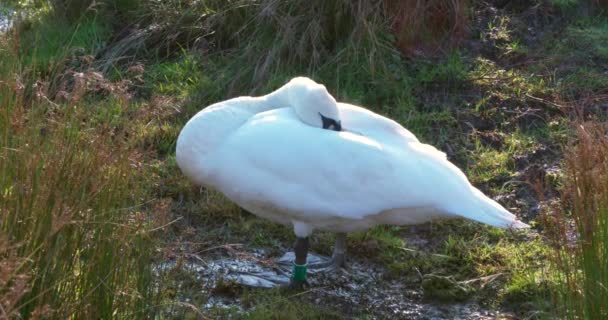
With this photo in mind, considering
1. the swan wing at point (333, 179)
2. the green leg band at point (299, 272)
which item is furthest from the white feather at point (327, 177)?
the green leg band at point (299, 272)

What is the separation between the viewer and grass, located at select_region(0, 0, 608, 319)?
3.51 m

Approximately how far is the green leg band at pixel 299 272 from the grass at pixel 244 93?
5.3 inches

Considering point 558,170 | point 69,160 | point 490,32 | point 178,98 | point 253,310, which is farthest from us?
point 490,32

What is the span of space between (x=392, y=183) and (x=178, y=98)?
8.03ft

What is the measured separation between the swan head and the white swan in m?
0.14

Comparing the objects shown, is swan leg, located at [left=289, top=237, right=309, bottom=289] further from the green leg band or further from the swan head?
the swan head

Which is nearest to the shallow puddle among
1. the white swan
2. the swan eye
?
the white swan

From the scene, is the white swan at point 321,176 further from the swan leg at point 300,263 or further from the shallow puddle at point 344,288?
the shallow puddle at point 344,288

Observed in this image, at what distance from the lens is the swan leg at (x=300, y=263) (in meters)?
5.14

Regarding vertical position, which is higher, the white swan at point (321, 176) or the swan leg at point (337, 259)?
the white swan at point (321, 176)

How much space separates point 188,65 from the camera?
24.2 ft

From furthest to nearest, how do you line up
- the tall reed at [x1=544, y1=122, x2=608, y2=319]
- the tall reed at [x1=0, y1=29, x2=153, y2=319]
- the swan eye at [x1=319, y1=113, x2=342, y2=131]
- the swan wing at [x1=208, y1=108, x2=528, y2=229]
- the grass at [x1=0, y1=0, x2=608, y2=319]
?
the swan eye at [x1=319, y1=113, x2=342, y2=131] < the swan wing at [x1=208, y1=108, x2=528, y2=229] < the tall reed at [x1=544, y1=122, x2=608, y2=319] < the grass at [x1=0, y1=0, x2=608, y2=319] < the tall reed at [x1=0, y1=29, x2=153, y2=319]

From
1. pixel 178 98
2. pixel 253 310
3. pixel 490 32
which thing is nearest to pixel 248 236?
pixel 253 310

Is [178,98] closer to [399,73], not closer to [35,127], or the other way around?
[399,73]
